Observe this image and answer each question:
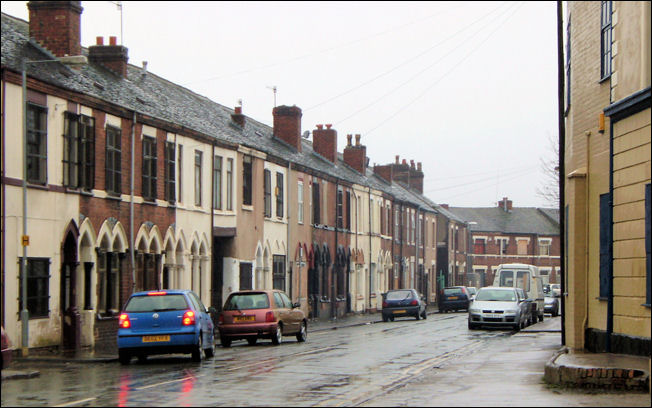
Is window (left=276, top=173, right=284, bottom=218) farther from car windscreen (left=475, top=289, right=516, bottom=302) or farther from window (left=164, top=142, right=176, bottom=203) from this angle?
window (left=164, top=142, right=176, bottom=203)

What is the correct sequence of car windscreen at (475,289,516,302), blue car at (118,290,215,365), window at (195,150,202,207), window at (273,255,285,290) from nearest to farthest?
blue car at (118,290,215,365)
window at (195,150,202,207)
car windscreen at (475,289,516,302)
window at (273,255,285,290)

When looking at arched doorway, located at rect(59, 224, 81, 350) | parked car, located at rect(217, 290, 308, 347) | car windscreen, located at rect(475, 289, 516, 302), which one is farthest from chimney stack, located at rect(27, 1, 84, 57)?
car windscreen, located at rect(475, 289, 516, 302)

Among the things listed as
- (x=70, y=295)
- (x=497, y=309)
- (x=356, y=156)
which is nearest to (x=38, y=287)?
(x=70, y=295)

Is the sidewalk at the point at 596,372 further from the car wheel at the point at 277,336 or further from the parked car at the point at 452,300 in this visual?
the parked car at the point at 452,300

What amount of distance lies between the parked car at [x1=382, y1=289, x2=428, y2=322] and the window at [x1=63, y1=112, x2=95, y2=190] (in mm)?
23859

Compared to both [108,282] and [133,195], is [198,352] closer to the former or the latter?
[108,282]

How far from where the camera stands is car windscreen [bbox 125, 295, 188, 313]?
2312 centimetres

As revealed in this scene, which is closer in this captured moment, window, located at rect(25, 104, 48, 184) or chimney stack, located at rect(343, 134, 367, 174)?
window, located at rect(25, 104, 48, 184)

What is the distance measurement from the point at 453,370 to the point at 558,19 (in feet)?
35.8

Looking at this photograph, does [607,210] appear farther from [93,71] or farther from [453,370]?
[93,71]

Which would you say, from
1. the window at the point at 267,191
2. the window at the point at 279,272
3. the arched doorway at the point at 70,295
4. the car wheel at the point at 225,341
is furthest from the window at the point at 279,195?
the arched doorway at the point at 70,295

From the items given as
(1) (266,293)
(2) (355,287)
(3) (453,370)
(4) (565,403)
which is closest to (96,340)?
(1) (266,293)

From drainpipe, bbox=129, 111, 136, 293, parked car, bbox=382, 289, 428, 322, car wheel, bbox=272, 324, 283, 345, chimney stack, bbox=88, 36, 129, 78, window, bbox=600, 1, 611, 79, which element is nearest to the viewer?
window, bbox=600, 1, 611, 79

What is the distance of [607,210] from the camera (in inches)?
810
